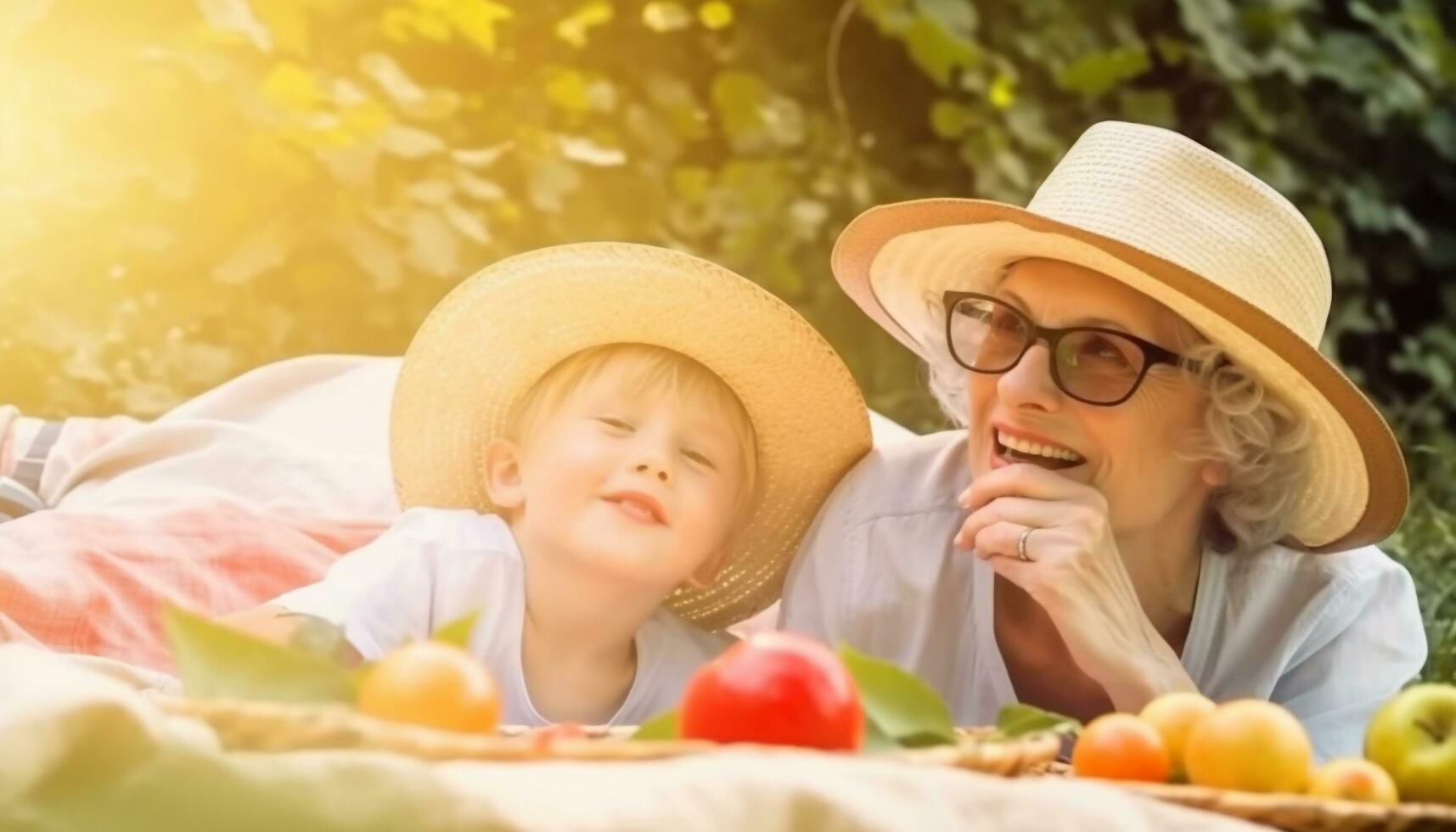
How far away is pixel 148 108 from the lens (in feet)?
14.6

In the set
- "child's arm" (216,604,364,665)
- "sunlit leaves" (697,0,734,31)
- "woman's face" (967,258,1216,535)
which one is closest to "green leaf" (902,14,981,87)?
"sunlit leaves" (697,0,734,31)

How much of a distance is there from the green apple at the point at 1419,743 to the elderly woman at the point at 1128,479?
1.97ft

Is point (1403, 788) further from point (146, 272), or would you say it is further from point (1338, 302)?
point (1338, 302)

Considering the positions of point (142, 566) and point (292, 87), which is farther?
point (292, 87)

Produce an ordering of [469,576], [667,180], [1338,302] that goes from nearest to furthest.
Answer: [469,576]
[667,180]
[1338,302]

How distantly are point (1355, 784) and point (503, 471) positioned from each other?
1.49 m

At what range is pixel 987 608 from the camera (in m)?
2.95

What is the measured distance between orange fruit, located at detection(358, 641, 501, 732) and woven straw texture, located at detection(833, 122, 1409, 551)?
4.15 ft

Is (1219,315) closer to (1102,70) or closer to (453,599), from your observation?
(453,599)

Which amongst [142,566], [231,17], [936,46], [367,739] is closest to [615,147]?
[936,46]

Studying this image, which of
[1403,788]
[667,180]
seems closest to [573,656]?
[1403,788]

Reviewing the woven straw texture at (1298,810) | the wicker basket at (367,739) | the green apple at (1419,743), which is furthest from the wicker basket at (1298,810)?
the wicker basket at (367,739)

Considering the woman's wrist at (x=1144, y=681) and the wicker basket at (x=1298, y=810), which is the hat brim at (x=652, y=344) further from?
the wicker basket at (x=1298, y=810)

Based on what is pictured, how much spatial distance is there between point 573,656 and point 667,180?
2.74 metres
